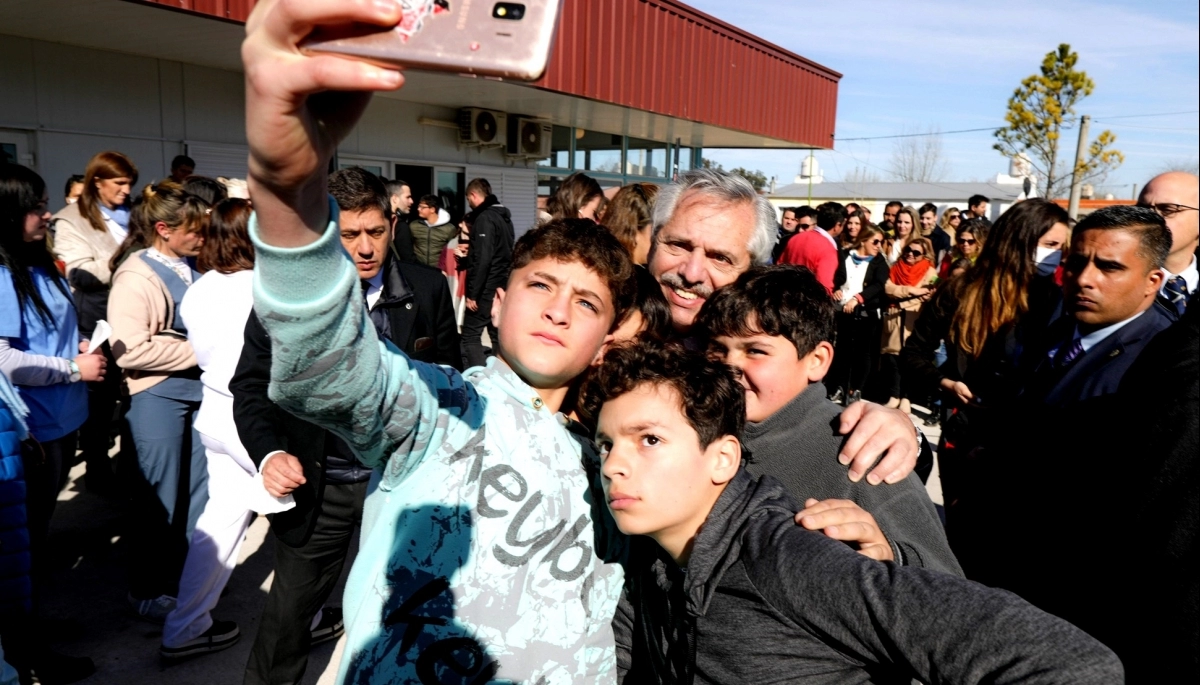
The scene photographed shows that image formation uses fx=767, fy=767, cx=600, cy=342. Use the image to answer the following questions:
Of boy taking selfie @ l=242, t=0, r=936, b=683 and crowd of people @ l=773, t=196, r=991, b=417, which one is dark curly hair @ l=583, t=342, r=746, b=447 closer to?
boy taking selfie @ l=242, t=0, r=936, b=683

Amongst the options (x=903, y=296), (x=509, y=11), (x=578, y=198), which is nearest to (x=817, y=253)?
(x=903, y=296)

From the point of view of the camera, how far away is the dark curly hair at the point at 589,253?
5.67 feet

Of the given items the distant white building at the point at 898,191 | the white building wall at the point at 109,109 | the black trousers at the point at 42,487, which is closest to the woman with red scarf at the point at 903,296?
the white building wall at the point at 109,109

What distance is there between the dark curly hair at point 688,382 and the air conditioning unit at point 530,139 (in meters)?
11.3

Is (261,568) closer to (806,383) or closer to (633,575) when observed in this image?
(633,575)

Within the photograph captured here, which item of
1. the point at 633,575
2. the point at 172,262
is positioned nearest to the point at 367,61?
the point at 633,575

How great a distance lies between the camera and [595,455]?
1.73 m

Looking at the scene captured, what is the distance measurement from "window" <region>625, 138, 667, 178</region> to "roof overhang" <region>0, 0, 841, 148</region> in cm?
27

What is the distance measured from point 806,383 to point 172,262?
3.38 m

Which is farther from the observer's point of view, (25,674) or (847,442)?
(25,674)

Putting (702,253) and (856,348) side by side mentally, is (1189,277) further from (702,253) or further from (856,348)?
(856,348)

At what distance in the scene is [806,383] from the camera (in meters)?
1.89

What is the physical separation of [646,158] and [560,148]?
2319 millimetres

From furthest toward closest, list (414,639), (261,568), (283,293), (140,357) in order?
(261,568) < (140,357) < (414,639) < (283,293)
